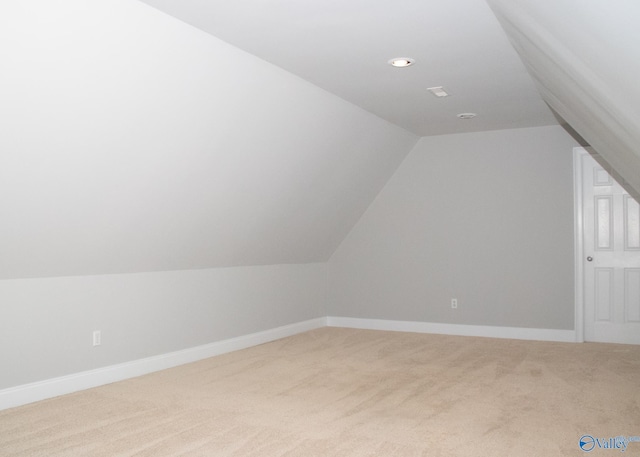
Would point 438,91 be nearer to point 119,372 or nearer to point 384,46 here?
point 384,46

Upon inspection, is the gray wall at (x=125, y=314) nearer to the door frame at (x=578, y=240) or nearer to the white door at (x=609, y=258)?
the door frame at (x=578, y=240)

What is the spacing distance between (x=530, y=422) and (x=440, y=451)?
34.0 inches

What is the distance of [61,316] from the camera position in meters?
4.61

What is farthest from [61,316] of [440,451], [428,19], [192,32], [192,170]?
[428,19]

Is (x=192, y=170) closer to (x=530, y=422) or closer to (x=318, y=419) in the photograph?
(x=318, y=419)

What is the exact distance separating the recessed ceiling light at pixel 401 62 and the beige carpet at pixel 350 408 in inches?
98.5

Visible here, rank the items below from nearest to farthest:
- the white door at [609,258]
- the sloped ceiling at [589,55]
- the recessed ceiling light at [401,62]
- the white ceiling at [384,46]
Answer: the sloped ceiling at [589,55] → the white ceiling at [384,46] → the recessed ceiling light at [401,62] → the white door at [609,258]

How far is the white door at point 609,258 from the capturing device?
680cm

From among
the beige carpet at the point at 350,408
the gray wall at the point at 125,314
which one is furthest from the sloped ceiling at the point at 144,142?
the beige carpet at the point at 350,408

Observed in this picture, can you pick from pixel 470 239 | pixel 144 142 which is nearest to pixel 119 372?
pixel 144 142

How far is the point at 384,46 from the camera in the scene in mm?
4305

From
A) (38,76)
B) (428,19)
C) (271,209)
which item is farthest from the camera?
(271,209)

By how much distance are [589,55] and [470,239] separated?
515 cm

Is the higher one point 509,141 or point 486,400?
point 509,141
